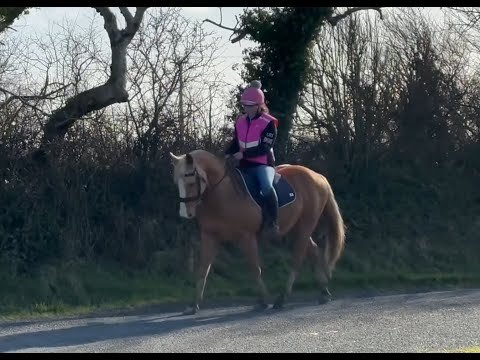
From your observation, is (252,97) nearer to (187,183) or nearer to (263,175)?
(263,175)

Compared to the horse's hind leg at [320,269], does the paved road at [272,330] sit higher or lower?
lower

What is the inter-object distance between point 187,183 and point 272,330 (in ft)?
8.15

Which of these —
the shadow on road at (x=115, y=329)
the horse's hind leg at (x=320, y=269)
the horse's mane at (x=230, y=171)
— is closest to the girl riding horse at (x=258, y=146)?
the horse's mane at (x=230, y=171)

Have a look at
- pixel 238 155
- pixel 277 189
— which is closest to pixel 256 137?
pixel 238 155

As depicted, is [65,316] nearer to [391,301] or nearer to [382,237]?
[391,301]

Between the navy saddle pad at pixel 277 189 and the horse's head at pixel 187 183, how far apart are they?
0.98 metres

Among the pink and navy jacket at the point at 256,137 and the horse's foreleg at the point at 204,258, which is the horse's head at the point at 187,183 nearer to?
the horse's foreleg at the point at 204,258

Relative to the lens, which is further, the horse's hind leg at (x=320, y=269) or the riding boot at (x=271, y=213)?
the horse's hind leg at (x=320, y=269)

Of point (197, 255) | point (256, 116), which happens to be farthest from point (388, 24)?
point (256, 116)

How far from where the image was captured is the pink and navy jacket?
13773 mm

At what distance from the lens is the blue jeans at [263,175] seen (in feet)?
45.7

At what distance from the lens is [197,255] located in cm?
1738

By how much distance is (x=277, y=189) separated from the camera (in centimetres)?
1439
